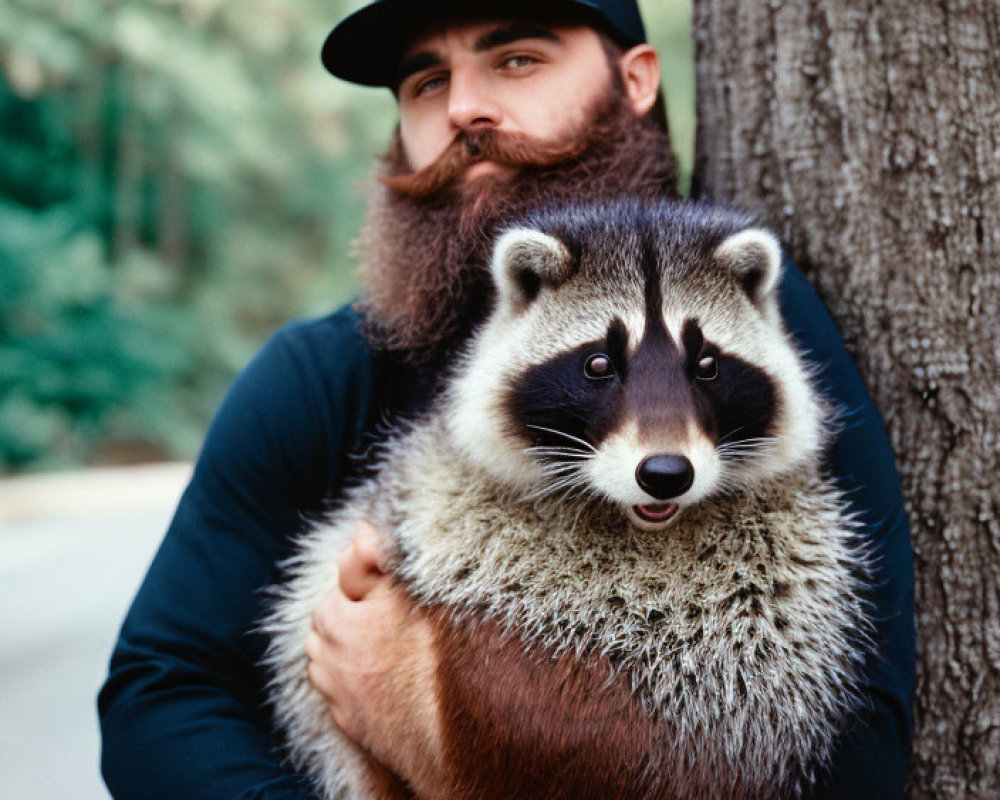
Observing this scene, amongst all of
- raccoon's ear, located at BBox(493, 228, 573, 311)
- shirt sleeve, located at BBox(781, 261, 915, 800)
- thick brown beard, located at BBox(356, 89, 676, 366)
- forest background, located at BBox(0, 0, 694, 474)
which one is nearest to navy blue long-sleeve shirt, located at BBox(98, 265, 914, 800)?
shirt sleeve, located at BBox(781, 261, 915, 800)

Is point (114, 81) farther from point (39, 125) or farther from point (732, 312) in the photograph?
point (732, 312)

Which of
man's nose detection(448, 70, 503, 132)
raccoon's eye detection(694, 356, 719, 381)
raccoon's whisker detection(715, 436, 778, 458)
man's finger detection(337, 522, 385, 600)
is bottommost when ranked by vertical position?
man's finger detection(337, 522, 385, 600)

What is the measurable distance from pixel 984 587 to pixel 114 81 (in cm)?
1584

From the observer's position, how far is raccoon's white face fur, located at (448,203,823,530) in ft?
6.19

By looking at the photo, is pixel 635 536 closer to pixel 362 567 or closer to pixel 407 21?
pixel 362 567

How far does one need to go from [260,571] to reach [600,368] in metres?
0.97

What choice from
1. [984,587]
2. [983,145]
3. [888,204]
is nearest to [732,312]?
[888,204]

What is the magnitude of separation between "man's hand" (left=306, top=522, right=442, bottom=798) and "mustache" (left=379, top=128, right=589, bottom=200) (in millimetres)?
862

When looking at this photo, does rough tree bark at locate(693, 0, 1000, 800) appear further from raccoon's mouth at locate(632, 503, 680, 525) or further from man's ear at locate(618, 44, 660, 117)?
raccoon's mouth at locate(632, 503, 680, 525)

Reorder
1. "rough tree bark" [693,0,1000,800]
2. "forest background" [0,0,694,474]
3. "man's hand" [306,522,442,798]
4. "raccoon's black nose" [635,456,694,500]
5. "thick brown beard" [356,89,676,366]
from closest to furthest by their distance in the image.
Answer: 1. "raccoon's black nose" [635,456,694,500]
2. "man's hand" [306,522,442,798]
3. "rough tree bark" [693,0,1000,800]
4. "thick brown beard" [356,89,676,366]
5. "forest background" [0,0,694,474]

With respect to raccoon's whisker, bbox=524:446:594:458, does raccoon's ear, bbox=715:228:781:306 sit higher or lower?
higher

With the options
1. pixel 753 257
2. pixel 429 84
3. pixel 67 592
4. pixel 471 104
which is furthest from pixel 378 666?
pixel 67 592

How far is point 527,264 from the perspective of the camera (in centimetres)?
211

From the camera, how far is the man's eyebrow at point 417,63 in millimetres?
2477
